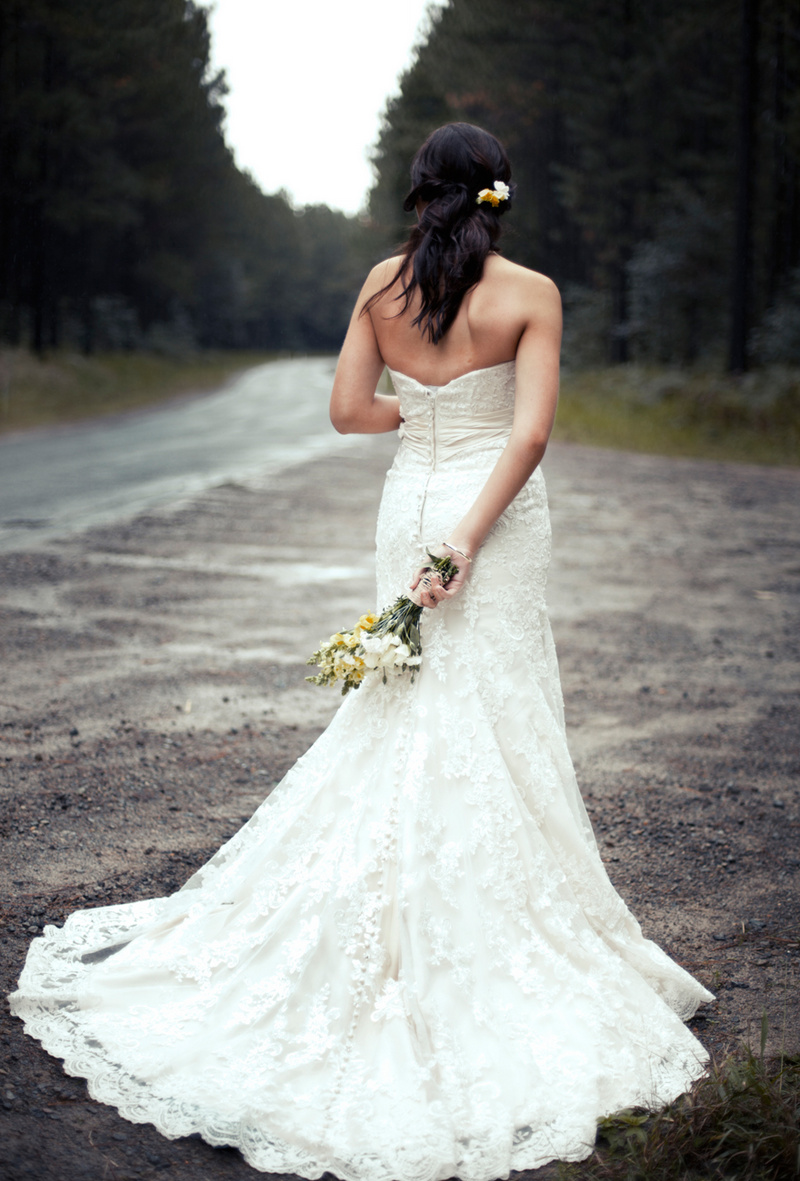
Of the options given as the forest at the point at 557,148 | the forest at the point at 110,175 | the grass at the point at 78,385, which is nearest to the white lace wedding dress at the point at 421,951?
the forest at the point at 557,148

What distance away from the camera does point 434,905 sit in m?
2.53

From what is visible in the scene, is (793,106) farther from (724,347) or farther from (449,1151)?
(449,1151)

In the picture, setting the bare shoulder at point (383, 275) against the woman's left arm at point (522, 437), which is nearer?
the woman's left arm at point (522, 437)

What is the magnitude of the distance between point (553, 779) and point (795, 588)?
6.60 metres

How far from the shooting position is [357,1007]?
2.48m

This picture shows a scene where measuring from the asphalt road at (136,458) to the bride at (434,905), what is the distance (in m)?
7.26

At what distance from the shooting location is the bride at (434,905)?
2330 mm

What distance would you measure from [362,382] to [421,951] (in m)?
1.60

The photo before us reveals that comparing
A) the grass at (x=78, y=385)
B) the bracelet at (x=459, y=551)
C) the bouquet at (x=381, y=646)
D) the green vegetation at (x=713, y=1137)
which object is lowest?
the green vegetation at (x=713, y=1137)

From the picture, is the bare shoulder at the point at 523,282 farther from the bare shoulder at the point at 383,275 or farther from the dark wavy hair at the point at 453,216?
the bare shoulder at the point at 383,275

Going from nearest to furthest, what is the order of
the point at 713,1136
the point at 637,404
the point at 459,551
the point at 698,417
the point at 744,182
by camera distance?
the point at 713,1136 < the point at 459,551 < the point at 698,417 < the point at 744,182 < the point at 637,404

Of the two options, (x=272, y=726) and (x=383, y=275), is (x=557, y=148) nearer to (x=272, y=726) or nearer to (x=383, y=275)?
(x=272, y=726)

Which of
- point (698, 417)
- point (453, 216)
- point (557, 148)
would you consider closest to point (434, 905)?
point (453, 216)

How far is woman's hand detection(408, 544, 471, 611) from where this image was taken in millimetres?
2572
